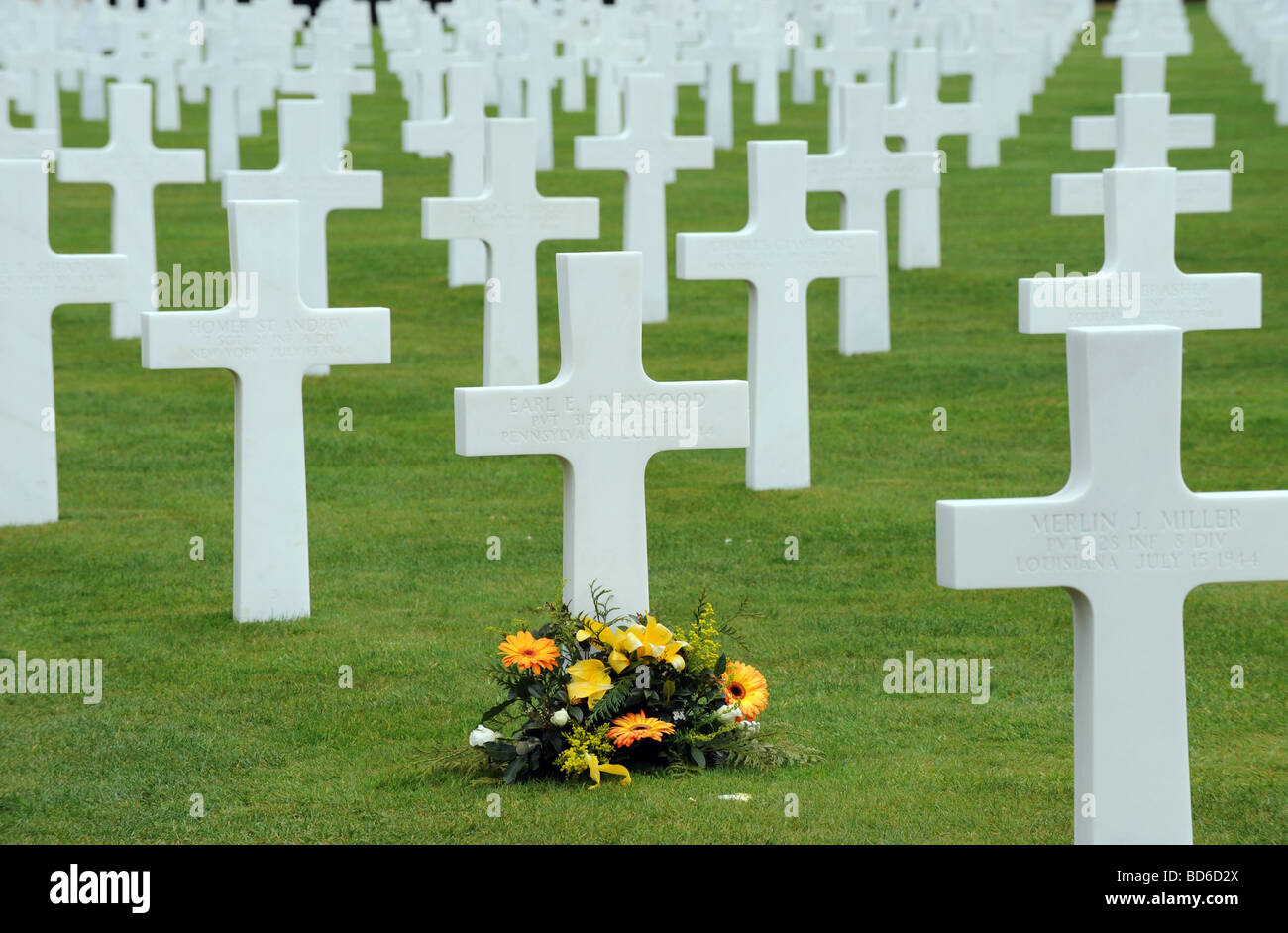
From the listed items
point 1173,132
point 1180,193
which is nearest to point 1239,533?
point 1180,193

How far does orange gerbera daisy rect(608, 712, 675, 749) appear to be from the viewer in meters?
5.85

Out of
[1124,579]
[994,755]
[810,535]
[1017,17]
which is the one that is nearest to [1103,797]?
[1124,579]

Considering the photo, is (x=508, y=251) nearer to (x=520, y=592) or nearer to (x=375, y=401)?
(x=375, y=401)

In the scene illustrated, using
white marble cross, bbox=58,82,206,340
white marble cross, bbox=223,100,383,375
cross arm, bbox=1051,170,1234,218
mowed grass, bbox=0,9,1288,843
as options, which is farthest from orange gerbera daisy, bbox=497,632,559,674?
white marble cross, bbox=58,82,206,340

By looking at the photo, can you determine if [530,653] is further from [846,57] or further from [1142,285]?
[846,57]

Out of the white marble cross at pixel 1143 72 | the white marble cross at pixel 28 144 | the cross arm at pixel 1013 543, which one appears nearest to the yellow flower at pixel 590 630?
the cross arm at pixel 1013 543

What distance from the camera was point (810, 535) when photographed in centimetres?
913

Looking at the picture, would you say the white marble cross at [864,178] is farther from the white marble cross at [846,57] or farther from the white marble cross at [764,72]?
the white marble cross at [764,72]

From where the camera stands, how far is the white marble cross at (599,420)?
6.09 m

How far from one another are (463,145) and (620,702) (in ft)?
33.3

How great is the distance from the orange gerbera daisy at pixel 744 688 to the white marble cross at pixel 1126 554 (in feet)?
4.24

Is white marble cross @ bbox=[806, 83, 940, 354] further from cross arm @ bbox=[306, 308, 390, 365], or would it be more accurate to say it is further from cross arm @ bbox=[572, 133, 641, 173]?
cross arm @ bbox=[306, 308, 390, 365]

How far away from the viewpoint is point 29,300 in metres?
9.36

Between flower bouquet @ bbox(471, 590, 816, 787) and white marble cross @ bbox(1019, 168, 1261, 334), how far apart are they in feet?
11.1
